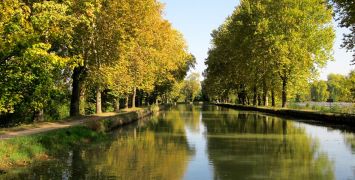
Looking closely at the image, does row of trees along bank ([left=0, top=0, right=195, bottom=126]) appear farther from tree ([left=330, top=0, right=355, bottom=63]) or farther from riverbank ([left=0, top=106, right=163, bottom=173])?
tree ([left=330, top=0, right=355, bottom=63])

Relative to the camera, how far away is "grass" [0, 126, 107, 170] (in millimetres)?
18109

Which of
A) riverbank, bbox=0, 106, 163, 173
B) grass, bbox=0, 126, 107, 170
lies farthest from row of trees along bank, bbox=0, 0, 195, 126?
grass, bbox=0, 126, 107, 170

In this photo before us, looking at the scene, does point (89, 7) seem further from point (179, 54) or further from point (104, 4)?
point (179, 54)

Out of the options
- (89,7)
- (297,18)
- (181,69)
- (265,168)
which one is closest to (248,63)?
(297,18)

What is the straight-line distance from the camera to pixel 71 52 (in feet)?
127

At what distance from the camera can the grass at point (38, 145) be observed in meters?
18.1

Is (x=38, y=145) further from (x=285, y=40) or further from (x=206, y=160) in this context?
(x=285, y=40)

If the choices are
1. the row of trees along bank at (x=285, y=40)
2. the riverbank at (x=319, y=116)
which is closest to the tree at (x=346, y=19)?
the riverbank at (x=319, y=116)

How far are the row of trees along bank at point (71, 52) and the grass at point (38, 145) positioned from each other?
2.09m

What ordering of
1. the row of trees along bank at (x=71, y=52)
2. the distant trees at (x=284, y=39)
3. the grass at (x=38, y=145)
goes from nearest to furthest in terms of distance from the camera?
the grass at (x=38, y=145) < the row of trees along bank at (x=71, y=52) < the distant trees at (x=284, y=39)

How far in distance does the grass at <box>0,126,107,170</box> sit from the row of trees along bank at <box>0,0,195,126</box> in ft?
6.86

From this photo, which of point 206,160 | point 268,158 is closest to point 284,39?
point 268,158

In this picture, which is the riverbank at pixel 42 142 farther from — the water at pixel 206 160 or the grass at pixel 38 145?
the water at pixel 206 160

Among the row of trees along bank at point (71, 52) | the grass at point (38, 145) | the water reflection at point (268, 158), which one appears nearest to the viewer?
the water reflection at point (268, 158)
